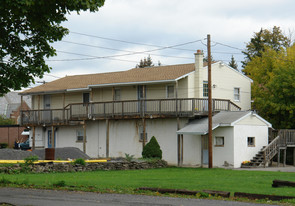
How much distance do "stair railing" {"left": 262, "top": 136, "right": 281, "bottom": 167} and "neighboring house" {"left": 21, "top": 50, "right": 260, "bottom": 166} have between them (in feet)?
14.4

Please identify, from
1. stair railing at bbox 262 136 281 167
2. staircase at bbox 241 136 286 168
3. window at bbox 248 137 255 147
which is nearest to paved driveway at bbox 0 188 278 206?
staircase at bbox 241 136 286 168

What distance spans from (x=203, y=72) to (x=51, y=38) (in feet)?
76.7

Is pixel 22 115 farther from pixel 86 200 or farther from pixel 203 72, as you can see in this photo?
pixel 86 200

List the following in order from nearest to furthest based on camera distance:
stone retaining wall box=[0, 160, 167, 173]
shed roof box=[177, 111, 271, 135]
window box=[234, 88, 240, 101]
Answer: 1. stone retaining wall box=[0, 160, 167, 173]
2. shed roof box=[177, 111, 271, 135]
3. window box=[234, 88, 240, 101]

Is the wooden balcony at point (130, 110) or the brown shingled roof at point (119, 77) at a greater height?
the brown shingled roof at point (119, 77)

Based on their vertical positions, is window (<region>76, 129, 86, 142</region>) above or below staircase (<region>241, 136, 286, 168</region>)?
above

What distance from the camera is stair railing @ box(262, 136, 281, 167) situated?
37.6 m

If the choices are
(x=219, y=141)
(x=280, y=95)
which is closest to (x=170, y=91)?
(x=219, y=141)

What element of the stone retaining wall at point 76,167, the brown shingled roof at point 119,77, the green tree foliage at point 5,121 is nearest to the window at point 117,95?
the brown shingled roof at point 119,77

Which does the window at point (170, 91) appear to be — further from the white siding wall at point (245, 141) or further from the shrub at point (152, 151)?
the white siding wall at point (245, 141)

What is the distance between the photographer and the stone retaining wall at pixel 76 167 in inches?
1114

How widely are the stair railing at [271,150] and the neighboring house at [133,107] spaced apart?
14.4 ft

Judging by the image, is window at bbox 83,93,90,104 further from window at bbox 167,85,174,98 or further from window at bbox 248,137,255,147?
window at bbox 248,137,255,147

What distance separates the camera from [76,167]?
3108 centimetres
